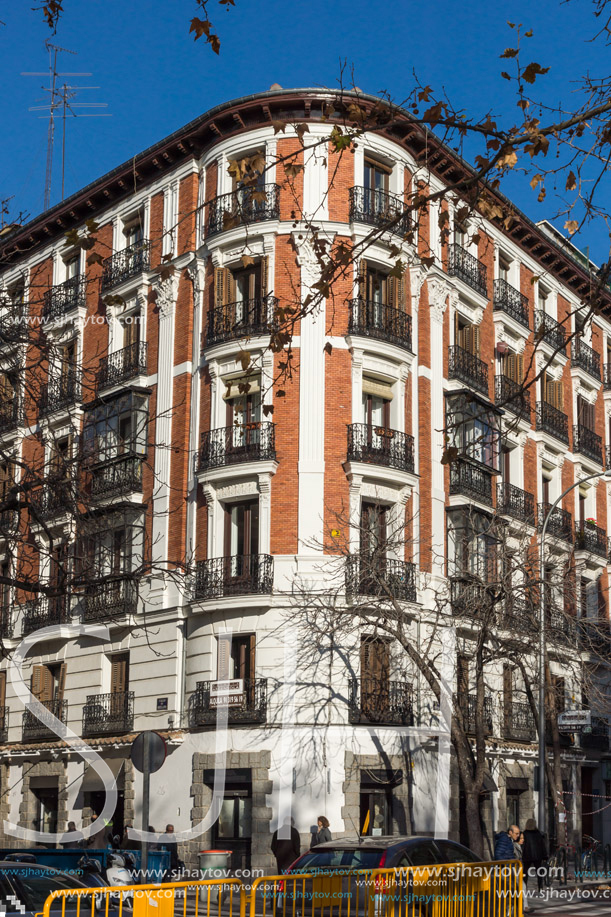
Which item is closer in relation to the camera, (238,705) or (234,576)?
(238,705)

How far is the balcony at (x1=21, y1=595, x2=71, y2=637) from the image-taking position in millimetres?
34938

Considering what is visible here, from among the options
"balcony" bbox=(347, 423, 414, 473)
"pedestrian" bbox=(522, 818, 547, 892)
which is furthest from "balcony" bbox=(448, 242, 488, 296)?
"pedestrian" bbox=(522, 818, 547, 892)

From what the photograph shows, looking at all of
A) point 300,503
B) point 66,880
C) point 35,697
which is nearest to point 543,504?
point 300,503

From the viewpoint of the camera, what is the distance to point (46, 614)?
35531 mm

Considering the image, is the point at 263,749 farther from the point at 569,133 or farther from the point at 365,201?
the point at 569,133

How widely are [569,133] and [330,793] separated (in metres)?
22.4

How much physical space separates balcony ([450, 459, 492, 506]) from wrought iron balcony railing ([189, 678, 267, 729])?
8549 mm

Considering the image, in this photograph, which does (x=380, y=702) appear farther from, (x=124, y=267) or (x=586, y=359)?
(x=586, y=359)

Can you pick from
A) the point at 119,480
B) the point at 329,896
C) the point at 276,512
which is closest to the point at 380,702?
the point at 276,512

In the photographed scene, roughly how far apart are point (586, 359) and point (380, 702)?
20.2 meters

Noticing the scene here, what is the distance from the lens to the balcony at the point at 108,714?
104 ft

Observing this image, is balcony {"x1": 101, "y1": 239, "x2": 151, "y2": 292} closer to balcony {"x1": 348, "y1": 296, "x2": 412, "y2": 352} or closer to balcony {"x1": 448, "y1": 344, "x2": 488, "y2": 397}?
balcony {"x1": 348, "y1": 296, "x2": 412, "y2": 352}

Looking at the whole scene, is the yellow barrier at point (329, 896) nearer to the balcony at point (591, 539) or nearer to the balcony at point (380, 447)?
the balcony at point (380, 447)

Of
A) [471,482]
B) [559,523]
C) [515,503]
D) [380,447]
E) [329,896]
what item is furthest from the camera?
[559,523]
